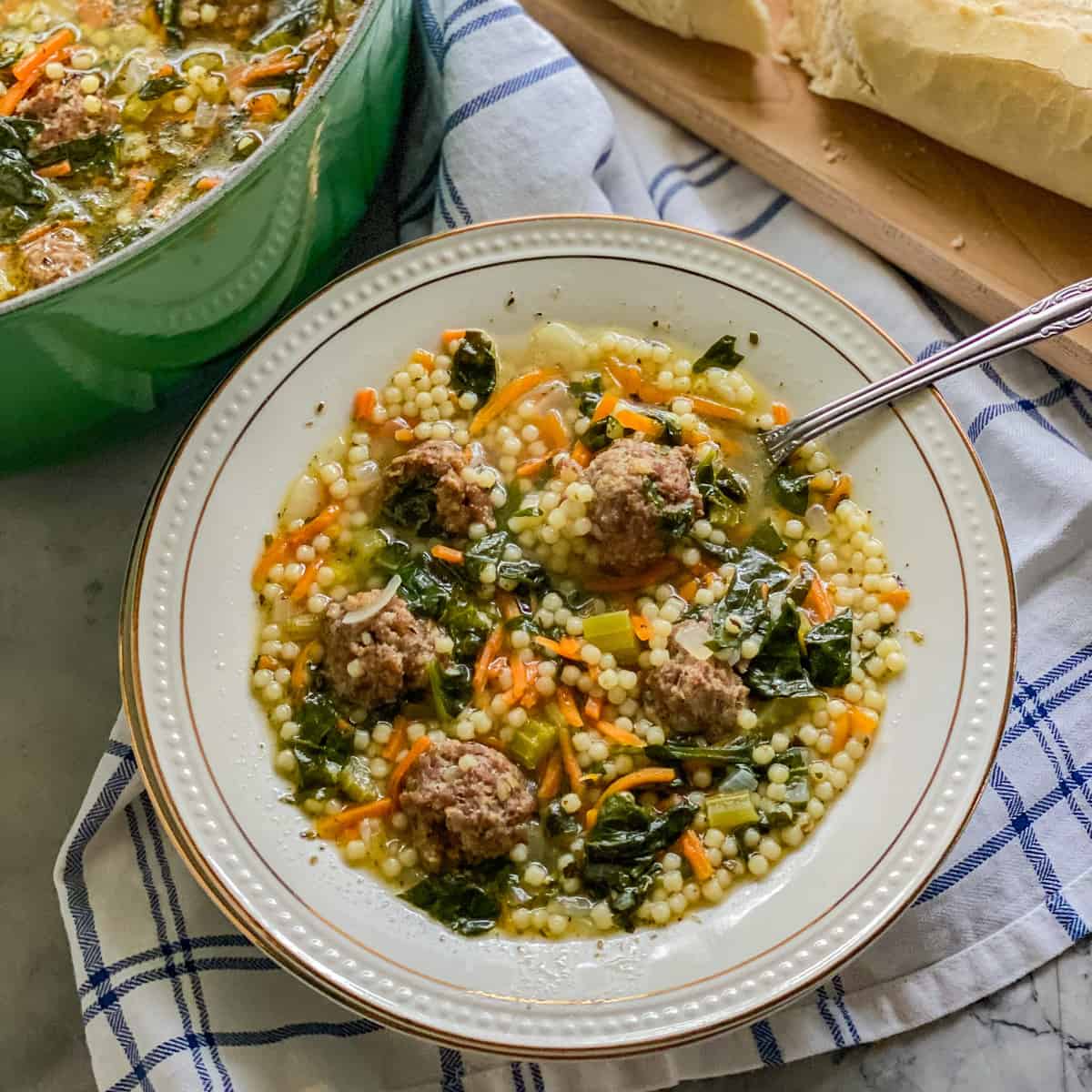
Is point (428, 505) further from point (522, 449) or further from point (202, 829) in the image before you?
point (202, 829)

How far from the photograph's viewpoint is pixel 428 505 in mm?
3238

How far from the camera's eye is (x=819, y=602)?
10.5 feet

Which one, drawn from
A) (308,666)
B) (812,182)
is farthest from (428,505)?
(812,182)

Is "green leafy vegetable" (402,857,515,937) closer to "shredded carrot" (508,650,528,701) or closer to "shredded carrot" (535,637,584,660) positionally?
"shredded carrot" (508,650,528,701)

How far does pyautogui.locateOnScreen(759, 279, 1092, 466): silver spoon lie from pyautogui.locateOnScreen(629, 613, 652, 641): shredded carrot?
0.59m

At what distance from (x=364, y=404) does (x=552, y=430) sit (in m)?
0.52

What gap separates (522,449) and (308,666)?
32.3 inches

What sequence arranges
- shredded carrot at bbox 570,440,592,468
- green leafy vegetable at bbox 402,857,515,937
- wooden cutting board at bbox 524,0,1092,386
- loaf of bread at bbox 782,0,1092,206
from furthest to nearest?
1. wooden cutting board at bbox 524,0,1092,386
2. loaf of bread at bbox 782,0,1092,206
3. shredded carrot at bbox 570,440,592,468
4. green leafy vegetable at bbox 402,857,515,937

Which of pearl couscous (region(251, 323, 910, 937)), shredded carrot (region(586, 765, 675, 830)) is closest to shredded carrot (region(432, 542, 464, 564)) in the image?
pearl couscous (region(251, 323, 910, 937))

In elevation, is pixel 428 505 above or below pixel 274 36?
below

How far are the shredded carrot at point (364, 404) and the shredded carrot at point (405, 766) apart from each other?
916mm

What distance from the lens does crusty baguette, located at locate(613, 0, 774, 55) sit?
12.7 feet

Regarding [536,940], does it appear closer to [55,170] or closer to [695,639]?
[695,639]

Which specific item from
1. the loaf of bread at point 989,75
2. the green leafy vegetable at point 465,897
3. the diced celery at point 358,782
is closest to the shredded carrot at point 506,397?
the diced celery at point 358,782
